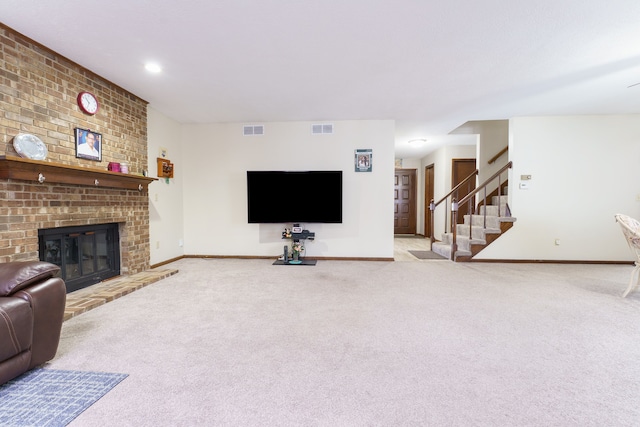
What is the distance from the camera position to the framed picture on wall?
3113mm

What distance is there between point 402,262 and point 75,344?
14.2ft

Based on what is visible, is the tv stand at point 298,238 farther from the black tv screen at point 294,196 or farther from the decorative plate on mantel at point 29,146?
the decorative plate on mantel at point 29,146

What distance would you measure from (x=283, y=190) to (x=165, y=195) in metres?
1.96

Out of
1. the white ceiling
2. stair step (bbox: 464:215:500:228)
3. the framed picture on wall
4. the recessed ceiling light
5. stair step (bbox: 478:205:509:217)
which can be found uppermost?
the recessed ceiling light

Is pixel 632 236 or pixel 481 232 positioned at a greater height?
pixel 632 236

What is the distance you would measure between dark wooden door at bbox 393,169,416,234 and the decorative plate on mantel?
8.25 m

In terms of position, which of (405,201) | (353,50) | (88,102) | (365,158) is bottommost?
(405,201)

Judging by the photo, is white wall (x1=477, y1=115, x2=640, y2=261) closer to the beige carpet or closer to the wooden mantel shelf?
the beige carpet

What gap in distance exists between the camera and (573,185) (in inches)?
192

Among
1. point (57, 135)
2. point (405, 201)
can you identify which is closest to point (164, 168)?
point (57, 135)

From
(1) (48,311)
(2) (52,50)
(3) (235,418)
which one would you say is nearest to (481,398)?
(3) (235,418)

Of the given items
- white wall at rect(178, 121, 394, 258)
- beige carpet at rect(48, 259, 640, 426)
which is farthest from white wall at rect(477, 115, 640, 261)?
white wall at rect(178, 121, 394, 258)

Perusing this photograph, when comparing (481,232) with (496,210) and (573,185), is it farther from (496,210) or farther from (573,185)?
(573,185)

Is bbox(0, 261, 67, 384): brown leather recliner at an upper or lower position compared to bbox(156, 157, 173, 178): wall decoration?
lower
